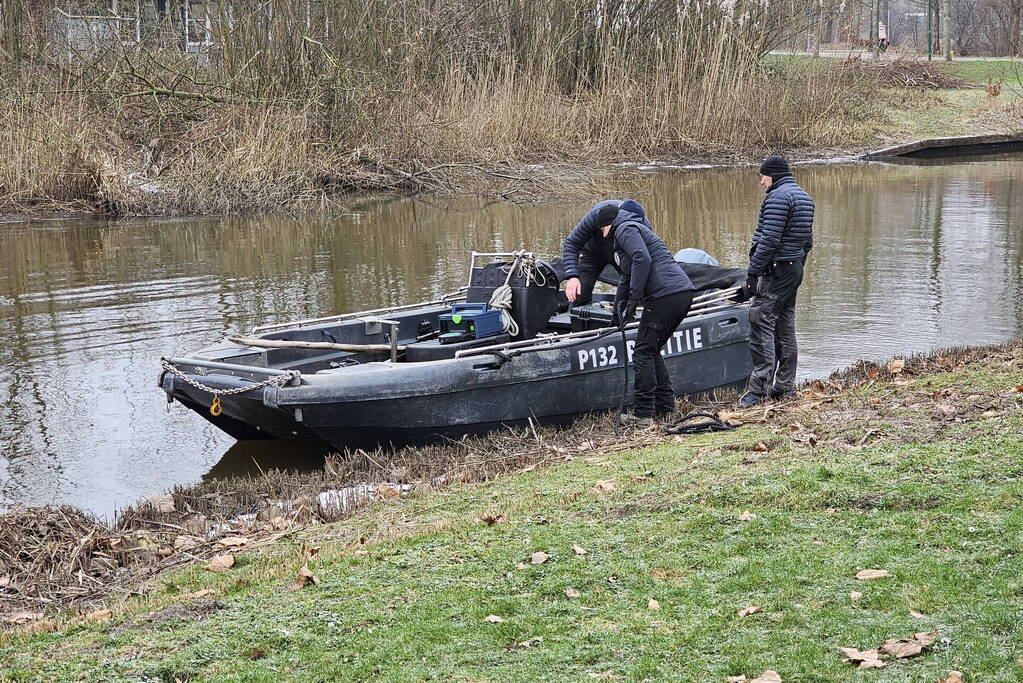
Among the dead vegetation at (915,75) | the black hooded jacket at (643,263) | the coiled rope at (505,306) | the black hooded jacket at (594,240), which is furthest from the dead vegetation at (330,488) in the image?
the dead vegetation at (915,75)

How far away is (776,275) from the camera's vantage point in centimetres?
945

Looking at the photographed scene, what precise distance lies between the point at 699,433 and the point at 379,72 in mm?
18025

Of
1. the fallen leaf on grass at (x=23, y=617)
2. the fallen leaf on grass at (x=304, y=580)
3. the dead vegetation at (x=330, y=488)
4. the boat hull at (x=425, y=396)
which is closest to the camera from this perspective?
the fallen leaf on grass at (x=304, y=580)

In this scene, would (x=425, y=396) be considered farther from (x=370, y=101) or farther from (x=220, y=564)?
(x=370, y=101)

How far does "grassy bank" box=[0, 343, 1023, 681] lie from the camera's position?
440cm

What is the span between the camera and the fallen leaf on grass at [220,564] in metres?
6.23

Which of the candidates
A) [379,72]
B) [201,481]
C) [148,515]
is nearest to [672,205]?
[379,72]

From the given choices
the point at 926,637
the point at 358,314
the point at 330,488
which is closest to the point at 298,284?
the point at 358,314

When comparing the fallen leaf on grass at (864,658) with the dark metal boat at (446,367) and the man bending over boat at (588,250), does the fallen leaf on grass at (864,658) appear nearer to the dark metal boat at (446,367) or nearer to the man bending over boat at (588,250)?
the dark metal boat at (446,367)

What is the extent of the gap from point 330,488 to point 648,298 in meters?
2.85

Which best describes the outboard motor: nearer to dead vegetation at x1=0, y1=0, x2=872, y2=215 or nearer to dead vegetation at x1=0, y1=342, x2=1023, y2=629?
dead vegetation at x1=0, y1=342, x2=1023, y2=629

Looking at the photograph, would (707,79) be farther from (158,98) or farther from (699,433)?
(699,433)

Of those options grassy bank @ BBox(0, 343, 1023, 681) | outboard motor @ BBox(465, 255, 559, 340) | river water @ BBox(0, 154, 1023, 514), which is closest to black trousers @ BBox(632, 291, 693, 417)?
outboard motor @ BBox(465, 255, 559, 340)

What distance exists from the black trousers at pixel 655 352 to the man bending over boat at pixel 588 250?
2.02ft
